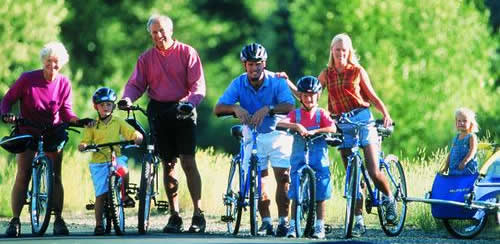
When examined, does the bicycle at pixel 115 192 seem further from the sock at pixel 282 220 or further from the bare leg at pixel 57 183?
the sock at pixel 282 220

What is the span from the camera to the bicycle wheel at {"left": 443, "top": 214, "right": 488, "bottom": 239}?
53.2 feet

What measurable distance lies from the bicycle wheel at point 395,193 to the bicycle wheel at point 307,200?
1104 millimetres

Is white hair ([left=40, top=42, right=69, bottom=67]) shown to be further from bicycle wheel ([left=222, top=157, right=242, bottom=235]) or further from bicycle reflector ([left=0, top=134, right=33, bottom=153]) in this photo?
bicycle wheel ([left=222, top=157, right=242, bottom=235])

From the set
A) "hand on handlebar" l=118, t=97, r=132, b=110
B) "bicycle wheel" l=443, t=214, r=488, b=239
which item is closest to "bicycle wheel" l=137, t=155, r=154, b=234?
"hand on handlebar" l=118, t=97, r=132, b=110

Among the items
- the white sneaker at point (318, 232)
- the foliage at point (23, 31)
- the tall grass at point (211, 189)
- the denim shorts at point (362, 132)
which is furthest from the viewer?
the foliage at point (23, 31)

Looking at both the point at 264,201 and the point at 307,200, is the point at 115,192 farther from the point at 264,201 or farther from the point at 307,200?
the point at 307,200

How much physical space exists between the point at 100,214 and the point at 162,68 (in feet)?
5.18

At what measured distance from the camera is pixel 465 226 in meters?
16.9

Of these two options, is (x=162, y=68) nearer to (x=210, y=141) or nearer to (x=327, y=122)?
(x=327, y=122)

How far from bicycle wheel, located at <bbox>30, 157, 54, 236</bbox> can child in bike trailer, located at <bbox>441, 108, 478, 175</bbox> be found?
3950 millimetres

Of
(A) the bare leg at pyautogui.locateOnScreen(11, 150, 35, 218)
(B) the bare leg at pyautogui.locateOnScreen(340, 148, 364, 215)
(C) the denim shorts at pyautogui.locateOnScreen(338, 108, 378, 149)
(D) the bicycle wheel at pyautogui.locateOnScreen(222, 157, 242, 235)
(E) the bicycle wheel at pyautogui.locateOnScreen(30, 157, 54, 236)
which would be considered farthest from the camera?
(A) the bare leg at pyautogui.locateOnScreen(11, 150, 35, 218)

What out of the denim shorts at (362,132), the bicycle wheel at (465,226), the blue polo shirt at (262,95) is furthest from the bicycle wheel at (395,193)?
the blue polo shirt at (262,95)

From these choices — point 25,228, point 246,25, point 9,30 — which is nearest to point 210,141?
point 246,25

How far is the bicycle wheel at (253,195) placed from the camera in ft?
50.1
